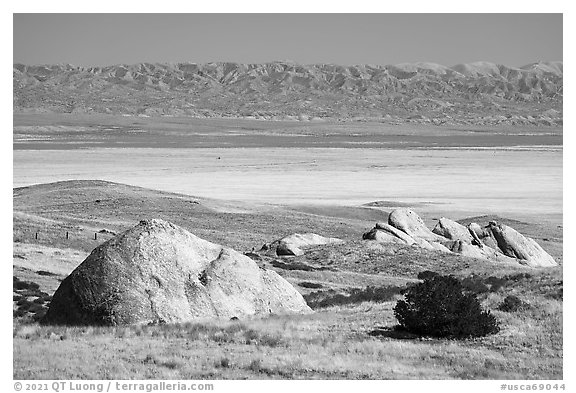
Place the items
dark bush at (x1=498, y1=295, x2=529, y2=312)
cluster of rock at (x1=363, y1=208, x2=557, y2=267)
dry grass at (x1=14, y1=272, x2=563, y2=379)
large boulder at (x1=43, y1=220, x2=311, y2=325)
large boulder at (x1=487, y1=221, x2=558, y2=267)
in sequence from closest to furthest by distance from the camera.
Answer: dry grass at (x1=14, y1=272, x2=563, y2=379)
large boulder at (x1=43, y1=220, x2=311, y2=325)
dark bush at (x1=498, y1=295, x2=529, y2=312)
cluster of rock at (x1=363, y1=208, x2=557, y2=267)
large boulder at (x1=487, y1=221, x2=558, y2=267)

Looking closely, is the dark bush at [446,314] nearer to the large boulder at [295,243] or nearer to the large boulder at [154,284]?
the large boulder at [154,284]

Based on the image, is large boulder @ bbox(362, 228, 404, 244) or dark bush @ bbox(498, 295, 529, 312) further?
large boulder @ bbox(362, 228, 404, 244)

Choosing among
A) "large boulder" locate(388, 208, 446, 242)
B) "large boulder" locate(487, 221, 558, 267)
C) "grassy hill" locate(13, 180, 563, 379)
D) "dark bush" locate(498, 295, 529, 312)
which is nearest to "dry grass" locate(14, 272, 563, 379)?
"grassy hill" locate(13, 180, 563, 379)

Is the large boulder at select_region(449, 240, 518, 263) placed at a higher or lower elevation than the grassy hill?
lower

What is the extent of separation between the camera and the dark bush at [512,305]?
17734 mm

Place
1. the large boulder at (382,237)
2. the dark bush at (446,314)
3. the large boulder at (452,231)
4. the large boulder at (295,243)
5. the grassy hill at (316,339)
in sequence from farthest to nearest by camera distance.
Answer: the large boulder at (452,231)
the large boulder at (382,237)
the large boulder at (295,243)
the dark bush at (446,314)
the grassy hill at (316,339)

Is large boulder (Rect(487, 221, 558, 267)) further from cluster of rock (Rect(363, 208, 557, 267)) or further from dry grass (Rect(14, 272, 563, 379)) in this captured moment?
dry grass (Rect(14, 272, 563, 379))

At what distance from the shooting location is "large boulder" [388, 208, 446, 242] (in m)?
37.0

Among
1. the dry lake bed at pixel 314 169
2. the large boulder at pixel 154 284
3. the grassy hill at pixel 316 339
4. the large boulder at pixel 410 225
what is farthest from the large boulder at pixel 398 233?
the large boulder at pixel 154 284

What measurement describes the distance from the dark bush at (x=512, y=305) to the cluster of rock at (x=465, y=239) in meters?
15.7

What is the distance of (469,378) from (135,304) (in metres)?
6.37

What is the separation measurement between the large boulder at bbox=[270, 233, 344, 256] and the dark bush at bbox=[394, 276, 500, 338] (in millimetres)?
16554
